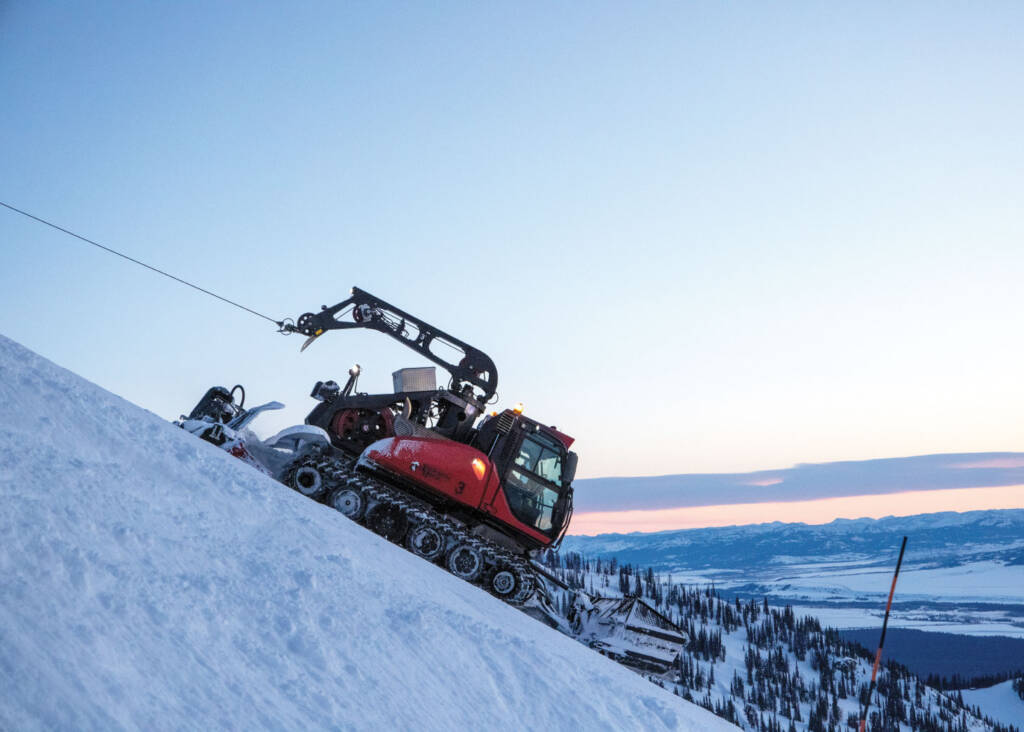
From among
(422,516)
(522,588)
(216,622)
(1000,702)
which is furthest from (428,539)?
(1000,702)

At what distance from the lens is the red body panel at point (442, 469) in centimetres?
1220

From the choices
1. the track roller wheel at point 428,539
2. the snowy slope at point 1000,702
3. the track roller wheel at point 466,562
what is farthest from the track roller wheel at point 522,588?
the snowy slope at point 1000,702

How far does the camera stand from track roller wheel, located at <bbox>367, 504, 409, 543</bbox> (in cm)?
1143

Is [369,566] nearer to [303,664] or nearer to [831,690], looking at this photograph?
[303,664]

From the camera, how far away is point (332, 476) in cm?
1169

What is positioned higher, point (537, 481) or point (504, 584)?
point (537, 481)

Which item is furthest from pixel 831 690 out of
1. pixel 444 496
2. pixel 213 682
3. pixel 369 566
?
pixel 213 682

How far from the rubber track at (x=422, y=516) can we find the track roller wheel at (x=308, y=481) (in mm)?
48

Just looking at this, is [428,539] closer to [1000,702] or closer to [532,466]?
[532,466]

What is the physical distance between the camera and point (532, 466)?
12812mm

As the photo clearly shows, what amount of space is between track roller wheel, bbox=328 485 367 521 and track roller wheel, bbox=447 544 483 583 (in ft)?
Result: 5.03

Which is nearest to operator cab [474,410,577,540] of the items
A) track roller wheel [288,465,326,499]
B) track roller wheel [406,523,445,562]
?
track roller wheel [406,523,445,562]

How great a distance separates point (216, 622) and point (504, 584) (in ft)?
22.9

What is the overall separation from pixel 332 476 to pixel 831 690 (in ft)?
113
